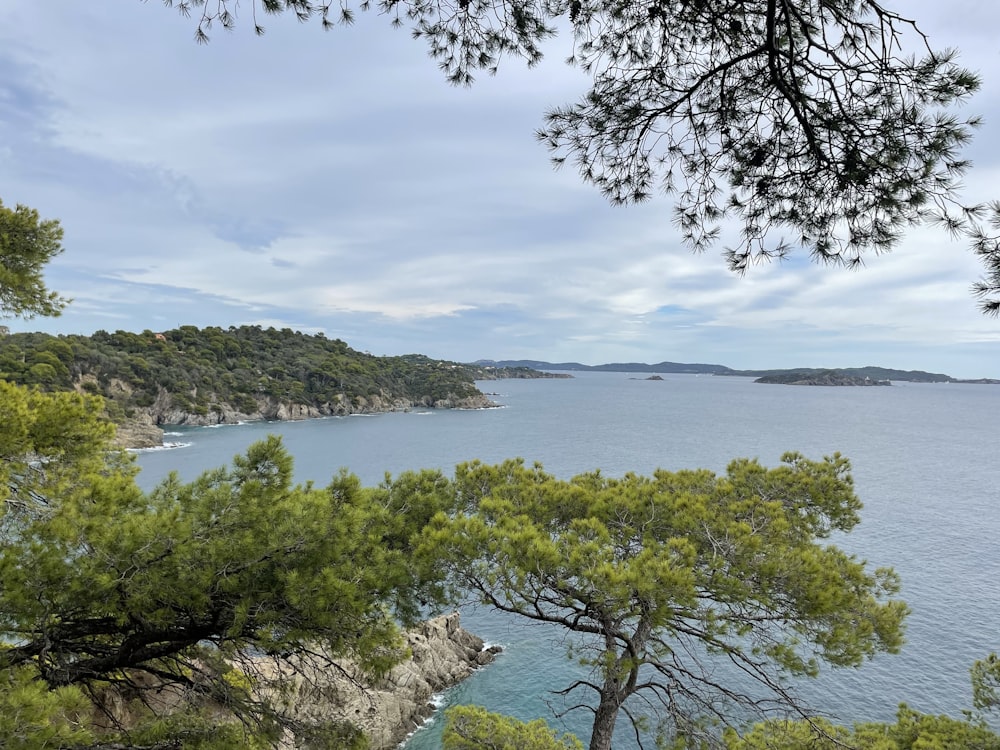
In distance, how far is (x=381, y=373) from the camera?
9112cm

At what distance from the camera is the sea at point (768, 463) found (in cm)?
1450

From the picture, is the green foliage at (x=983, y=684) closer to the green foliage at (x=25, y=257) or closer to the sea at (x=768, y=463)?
the sea at (x=768, y=463)

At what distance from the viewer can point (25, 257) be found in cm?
723

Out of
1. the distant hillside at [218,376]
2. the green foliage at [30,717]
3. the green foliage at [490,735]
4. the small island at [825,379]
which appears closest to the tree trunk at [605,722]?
the green foliage at [490,735]

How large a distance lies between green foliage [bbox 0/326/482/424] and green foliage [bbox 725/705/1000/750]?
5003cm

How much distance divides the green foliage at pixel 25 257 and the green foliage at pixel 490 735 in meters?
8.14

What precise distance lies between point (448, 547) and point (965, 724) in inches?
332

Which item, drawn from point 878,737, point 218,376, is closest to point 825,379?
point 218,376

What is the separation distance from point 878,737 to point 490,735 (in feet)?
18.6

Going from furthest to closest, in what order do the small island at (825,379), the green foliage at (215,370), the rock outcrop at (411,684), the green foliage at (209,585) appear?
1. the small island at (825,379)
2. the green foliage at (215,370)
3. the rock outcrop at (411,684)
4. the green foliage at (209,585)

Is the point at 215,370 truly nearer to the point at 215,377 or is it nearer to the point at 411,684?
the point at 215,377

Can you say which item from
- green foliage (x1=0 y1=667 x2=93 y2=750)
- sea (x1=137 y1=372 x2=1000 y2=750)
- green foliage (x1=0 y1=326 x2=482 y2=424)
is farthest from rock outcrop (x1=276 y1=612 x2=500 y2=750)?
green foliage (x1=0 y1=326 x2=482 y2=424)

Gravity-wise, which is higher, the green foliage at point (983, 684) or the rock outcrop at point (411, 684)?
the green foliage at point (983, 684)

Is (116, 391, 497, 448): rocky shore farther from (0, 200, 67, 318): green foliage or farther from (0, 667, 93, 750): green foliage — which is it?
(0, 667, 93, 750): green foliage
